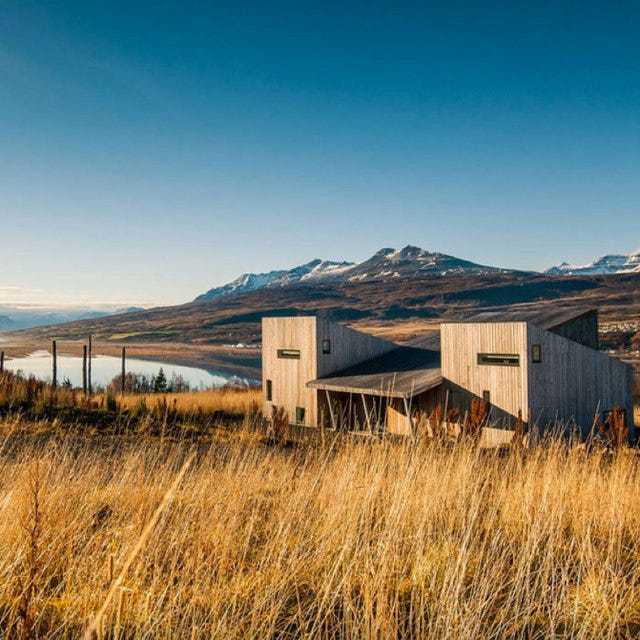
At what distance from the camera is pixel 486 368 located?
1769cm

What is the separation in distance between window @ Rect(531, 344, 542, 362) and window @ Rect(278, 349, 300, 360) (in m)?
9.34

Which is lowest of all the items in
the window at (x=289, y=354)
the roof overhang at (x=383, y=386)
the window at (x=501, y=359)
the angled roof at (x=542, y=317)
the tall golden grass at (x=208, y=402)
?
the tall golden grass at (x=208, y=402)

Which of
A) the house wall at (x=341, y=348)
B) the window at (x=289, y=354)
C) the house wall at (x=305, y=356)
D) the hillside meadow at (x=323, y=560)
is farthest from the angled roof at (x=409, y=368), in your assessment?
the hillside meadow at (x=323, y=560)

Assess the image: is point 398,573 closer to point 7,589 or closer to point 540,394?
point 7,589

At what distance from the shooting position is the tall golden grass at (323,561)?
9.75 feet

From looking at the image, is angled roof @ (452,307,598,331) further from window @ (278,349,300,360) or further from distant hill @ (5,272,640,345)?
distant hill @ (5,272,640,345)

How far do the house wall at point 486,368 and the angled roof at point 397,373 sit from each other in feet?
2.37

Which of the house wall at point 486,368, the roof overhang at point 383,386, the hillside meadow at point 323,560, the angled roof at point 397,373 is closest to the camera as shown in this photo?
the hillside meadow at point 323,560

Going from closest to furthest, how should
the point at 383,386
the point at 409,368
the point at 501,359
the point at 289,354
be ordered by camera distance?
1. the point at 501,359
2. the point at 383,386
3. the point at 409,368
4. the point at 289,354

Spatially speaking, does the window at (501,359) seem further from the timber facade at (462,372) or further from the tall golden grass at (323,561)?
the tall golden grass at (323,561)

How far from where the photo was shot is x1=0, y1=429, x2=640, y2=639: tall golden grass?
2.97 m

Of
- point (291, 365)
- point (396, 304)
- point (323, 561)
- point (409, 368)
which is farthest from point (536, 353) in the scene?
point (396, 304)

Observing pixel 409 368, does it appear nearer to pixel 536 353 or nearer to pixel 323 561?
pixel 536 353

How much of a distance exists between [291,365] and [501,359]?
883cm
